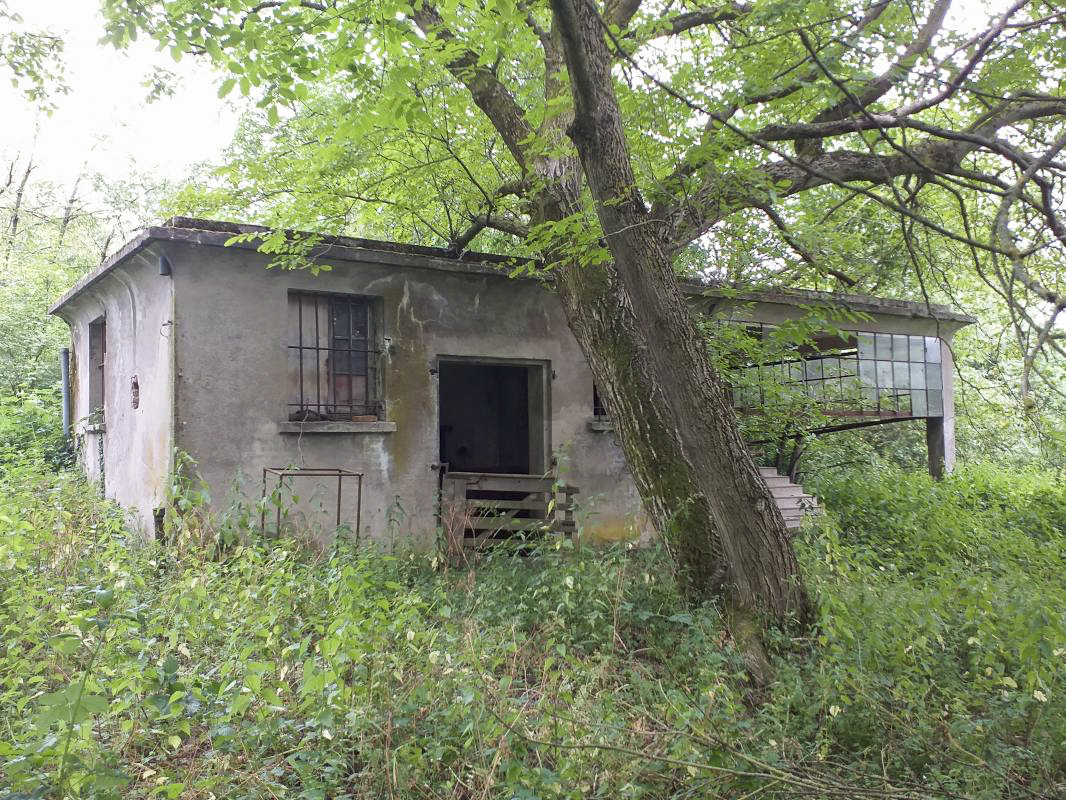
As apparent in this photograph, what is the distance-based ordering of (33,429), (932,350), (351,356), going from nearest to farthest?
(351,356)
(33,429)
(932,350)

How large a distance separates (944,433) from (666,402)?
34.9ft

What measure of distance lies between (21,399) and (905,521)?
14583 mm

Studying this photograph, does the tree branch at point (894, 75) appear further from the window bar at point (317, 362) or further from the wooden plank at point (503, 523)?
the window bar at point (317, 362)

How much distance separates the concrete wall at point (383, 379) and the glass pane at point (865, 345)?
16.9 feet

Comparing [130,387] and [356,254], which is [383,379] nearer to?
[356,254]

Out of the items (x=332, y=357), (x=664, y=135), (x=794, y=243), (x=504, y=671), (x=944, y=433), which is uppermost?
(x=664, y=135)

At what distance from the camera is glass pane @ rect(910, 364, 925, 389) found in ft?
44.3

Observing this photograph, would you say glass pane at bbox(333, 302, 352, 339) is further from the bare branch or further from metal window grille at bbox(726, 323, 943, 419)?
metal window grille at bbox(726, 323, 943, 419)

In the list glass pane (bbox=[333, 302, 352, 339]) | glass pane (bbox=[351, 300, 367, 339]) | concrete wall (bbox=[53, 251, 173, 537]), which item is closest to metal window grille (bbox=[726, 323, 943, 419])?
glass pane (bbox=[351, 300, 367, 339])

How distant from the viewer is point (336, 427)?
8164 mm

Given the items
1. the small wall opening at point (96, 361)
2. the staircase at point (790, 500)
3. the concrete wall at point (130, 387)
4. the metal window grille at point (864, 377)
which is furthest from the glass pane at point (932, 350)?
the small wall opening at point (96, 361)

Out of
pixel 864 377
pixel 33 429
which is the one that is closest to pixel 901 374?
pixel 864 377

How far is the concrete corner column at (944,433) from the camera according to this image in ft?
46.1

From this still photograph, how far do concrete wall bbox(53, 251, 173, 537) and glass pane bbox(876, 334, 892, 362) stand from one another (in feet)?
34.9
